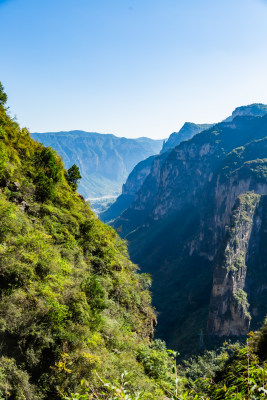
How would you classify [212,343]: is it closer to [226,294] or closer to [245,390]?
[226,294]

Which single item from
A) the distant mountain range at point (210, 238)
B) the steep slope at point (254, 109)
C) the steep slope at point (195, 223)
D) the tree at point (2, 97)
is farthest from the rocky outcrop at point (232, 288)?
the steep slope at point (254, 109)

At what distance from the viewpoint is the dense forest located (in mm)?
5559

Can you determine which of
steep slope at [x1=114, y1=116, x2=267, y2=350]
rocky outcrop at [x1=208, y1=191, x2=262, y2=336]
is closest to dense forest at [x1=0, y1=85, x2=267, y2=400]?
steep slope at [x1=114, y1=116, x2=267, y2=350]

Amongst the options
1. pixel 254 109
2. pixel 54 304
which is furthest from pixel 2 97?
pixel 254 109

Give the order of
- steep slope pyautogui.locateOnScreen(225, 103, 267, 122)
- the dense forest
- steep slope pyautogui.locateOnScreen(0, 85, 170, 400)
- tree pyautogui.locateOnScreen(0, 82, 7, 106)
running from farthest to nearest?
1. steep slope pyautogui.locateOnScreen(225, 103, 267, 122)
2. tree pyautogui.locateOnScreen(0, 82, 7, 106)
3. steep slope pyautogui.locateOnScreen(0, 85, 170, 400)
4. the dense forest

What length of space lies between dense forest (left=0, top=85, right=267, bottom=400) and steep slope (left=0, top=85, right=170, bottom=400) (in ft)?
0.11

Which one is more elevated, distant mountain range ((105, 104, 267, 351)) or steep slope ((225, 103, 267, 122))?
steep slope ((225, 103, 267, 122))

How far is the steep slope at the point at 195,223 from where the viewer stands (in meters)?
69.5

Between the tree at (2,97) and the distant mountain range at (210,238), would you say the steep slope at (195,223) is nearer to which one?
the distant mountain range at (210,238)

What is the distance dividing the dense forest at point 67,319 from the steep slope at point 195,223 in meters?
15.5

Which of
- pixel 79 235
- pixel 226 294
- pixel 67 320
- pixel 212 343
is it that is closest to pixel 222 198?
pixel 226 294

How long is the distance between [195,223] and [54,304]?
403 ft

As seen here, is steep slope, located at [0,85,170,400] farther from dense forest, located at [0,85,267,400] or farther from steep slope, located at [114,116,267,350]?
steep slope, located at [114,116,267,350]

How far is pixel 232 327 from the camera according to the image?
57.8m
